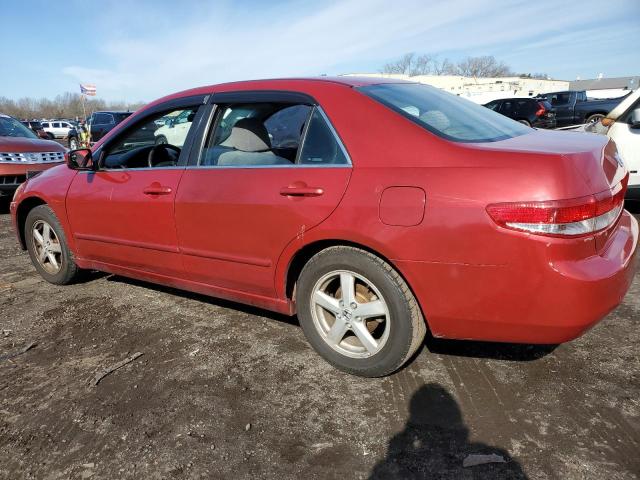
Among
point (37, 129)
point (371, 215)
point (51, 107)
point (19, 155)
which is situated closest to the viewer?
point (371, 215)

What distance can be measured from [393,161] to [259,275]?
1.08 m

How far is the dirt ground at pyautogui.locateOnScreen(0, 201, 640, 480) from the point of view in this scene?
206 centimetres

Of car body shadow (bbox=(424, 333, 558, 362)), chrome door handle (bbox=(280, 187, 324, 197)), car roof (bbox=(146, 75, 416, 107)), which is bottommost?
car body shadow (bbox=(424, 333, 558, 362))

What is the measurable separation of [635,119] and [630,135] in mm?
227

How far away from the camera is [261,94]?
9.82ft

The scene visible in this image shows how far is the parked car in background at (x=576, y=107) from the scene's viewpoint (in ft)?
57.0

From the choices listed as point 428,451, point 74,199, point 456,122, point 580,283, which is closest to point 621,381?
point 580,283

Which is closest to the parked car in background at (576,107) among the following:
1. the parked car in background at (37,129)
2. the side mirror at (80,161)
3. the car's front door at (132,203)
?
the parked car in background at (37,129)

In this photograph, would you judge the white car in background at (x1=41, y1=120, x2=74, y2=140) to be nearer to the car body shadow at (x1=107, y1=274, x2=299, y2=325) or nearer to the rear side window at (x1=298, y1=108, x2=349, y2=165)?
the car body shadow at (x1=107, y1=274, x2=299, y2=325)

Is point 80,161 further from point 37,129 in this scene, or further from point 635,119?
point 37,129

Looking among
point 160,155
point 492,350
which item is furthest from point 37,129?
point 492,350

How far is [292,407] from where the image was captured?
247 centimetres

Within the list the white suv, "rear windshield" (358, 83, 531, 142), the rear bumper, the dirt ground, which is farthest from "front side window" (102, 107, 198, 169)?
the white suv

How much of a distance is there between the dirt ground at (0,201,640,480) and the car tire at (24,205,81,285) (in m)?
0.82
